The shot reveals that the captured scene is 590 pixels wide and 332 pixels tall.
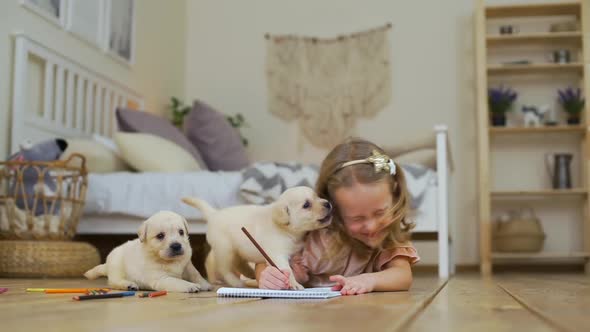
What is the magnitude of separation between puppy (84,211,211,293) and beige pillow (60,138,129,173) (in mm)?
1116

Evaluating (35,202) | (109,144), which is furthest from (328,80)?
(35,202)

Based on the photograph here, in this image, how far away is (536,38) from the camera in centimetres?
423

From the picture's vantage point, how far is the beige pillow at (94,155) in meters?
2.75

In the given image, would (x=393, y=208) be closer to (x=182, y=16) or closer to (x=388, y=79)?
(x=388, y=79)

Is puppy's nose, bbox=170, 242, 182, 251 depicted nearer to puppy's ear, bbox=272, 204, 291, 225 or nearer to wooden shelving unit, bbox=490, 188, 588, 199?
puppy's ear, bbox=272, 204, 291, 225

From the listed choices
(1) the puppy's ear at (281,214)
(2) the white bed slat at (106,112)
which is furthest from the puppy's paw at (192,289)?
(2) the white bed slat at (106,112)

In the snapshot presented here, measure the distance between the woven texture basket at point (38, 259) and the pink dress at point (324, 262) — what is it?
104 cm

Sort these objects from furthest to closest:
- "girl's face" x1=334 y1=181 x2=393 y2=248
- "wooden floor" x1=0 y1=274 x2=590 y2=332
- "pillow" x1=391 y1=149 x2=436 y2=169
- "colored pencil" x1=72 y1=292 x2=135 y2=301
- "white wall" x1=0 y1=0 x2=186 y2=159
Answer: "pillow" x1=391 y1=149 x2=436 y2=169, "white wall" x1=0 y1=0 x2=186 y2=159, "girl's face" x1=334 y1=181 x2=393 y2=248, "colored pencil" x1=72 y1=292 x2=135 y2=301, "wooden floor" x1=0 y1=274 x2=590 y2=332

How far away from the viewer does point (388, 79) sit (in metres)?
4.48

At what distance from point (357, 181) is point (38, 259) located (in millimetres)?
1312

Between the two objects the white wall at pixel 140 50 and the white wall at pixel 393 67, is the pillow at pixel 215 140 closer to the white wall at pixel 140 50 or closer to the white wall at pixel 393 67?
the white wall at pixel 140 50

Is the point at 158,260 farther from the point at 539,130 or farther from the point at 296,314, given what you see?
the point at 539,130

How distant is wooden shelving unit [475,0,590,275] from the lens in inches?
159

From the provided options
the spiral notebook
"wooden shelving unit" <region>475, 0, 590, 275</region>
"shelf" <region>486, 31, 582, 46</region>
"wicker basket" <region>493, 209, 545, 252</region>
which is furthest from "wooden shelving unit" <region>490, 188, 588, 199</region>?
the spiral notebook
